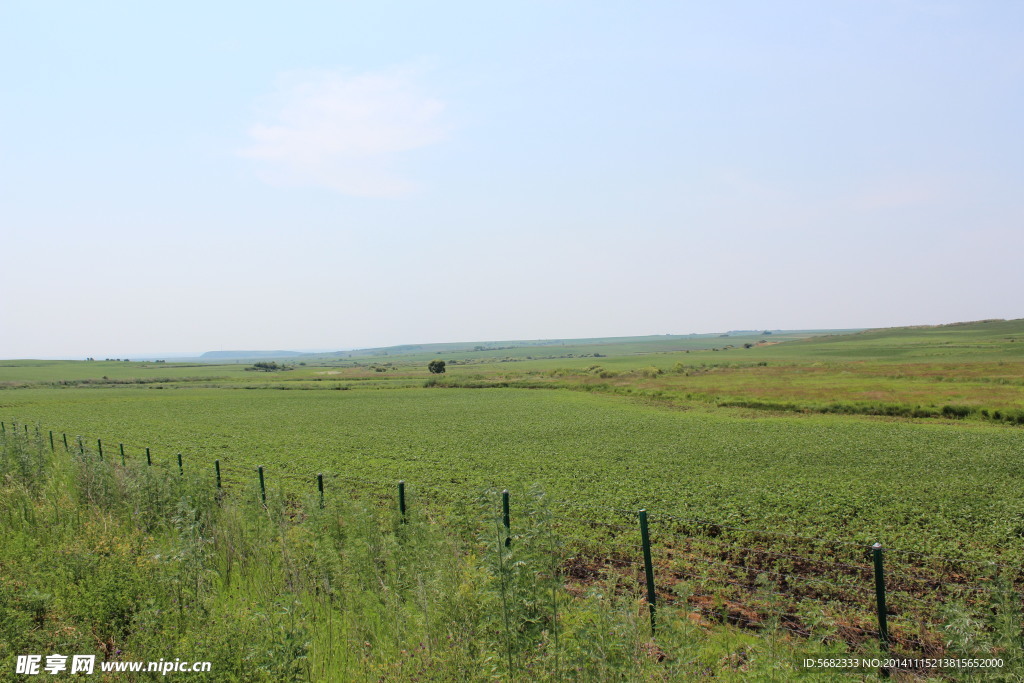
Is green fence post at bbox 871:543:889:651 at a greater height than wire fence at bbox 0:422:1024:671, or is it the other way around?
green fence post at bbox 871:543:889:651

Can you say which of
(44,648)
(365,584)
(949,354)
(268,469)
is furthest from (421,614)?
(949,354)

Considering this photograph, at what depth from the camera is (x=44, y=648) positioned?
5898 mm

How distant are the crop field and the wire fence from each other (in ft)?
0.20

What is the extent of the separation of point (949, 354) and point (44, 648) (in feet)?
407

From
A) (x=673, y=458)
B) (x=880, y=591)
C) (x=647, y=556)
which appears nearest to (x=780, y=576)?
(x=880, y=591)

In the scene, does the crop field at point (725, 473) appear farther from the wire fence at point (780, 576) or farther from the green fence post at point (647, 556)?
the green fence post at point (647, 556)

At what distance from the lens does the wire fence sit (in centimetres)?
807

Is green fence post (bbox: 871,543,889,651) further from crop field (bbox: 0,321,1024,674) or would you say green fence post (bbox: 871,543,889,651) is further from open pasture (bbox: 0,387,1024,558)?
open pasture (bbox: 0,387,1024,558)

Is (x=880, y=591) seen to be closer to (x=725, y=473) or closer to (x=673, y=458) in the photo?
(x=725, y=473)

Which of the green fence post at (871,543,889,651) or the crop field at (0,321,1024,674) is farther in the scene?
the crop field at (0,321,1024,674)

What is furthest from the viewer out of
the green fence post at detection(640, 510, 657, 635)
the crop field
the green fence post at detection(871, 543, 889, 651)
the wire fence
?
the crop field

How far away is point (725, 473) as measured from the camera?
817 inches

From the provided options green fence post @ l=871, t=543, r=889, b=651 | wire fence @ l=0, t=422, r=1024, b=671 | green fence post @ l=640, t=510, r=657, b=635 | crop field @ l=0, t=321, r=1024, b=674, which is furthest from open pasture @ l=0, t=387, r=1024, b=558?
green fence post @ l=871, t=543, r=889, b=651

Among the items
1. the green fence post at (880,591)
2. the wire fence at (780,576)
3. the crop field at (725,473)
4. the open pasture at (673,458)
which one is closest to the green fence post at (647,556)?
the wire fence at (780,576)
